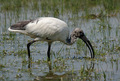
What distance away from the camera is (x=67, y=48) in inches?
329

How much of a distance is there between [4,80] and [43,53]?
7.15ft

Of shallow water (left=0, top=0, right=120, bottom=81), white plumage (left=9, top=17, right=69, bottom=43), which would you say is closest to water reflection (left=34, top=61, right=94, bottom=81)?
shallow water (left=0, top=0, right=120, bottom=81)

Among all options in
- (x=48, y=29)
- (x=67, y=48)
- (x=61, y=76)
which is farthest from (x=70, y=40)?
(x=61, y=76)

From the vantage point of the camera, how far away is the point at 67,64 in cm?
698

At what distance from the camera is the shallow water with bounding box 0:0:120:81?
632cm

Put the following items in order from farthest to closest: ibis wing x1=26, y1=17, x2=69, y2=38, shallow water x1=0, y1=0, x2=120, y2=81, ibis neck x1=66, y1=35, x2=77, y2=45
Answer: ibis neck x1=66, y1=35, x2=77, y2=45 < ibis wing x1=26, y1=17, x2=69, y2=38 < shallow water x1=0, y1=0, x2=120, y2=81

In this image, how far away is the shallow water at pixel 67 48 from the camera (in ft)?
20.8

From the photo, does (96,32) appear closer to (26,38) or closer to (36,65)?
(26,38)

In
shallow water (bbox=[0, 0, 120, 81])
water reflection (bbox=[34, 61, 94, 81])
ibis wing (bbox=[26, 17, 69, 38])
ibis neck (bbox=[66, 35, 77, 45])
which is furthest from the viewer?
ibis neck (bbox=[66, 35, 77, 45])

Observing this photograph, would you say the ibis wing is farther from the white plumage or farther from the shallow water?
the shallow water

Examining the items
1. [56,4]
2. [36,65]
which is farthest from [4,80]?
[56,4]

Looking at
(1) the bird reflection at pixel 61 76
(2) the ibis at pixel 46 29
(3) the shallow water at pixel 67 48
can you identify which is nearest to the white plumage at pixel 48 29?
(2) the ibis at pixel 46 29

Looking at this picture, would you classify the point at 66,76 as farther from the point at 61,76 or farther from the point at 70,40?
the point at 70,40

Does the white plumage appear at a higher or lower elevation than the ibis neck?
higher
